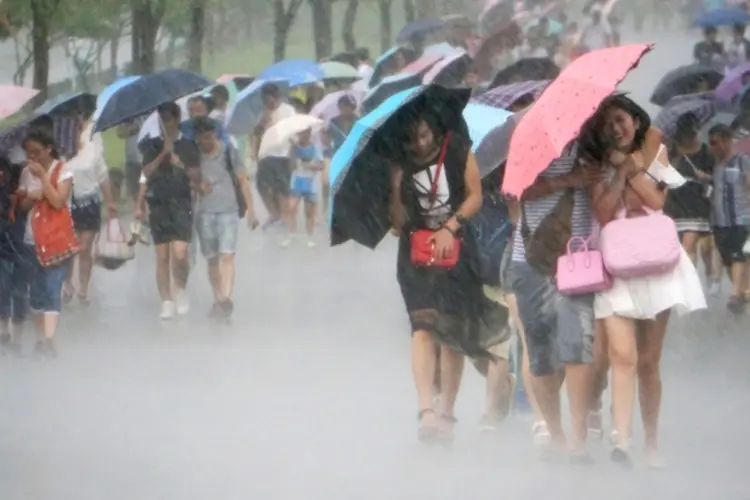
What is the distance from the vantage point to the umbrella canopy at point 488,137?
30.1 feet

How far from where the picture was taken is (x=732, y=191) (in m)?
13.6

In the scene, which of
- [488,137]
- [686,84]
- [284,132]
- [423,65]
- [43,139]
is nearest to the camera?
[488,137]

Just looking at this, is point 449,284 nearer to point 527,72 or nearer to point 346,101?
point 527,72

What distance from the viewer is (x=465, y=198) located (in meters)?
8.70

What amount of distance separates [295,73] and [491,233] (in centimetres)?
1552

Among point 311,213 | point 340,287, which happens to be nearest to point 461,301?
point 340,287

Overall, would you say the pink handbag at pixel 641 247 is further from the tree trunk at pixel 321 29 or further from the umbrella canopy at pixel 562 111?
the tree trunk at pixel 321 29

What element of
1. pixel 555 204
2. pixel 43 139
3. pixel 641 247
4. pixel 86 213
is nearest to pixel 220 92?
pixel 86 213

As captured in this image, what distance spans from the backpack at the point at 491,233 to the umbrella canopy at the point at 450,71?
1114cm

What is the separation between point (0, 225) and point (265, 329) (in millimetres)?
2193

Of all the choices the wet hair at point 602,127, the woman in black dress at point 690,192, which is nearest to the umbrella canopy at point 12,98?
the woman in black dress at point 690,192

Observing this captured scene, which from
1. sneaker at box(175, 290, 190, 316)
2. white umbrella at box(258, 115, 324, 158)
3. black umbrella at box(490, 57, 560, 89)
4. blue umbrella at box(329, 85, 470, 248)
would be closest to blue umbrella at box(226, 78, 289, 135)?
white umbrella at box(258, 115, 324, 158)

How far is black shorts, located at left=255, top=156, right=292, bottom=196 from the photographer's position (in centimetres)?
2031

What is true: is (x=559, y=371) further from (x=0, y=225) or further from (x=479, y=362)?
(x=0, y=225)
